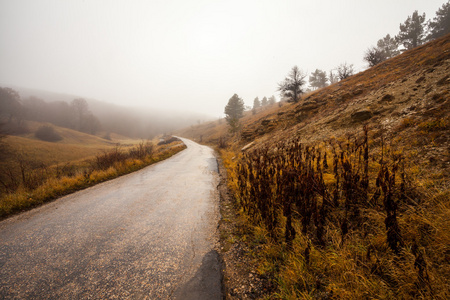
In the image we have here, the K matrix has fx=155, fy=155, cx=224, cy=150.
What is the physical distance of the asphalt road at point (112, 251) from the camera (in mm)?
2197

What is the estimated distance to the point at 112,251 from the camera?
291 centimetres

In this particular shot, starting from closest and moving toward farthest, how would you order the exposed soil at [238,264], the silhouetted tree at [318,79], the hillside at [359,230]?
1. the hillside at [359,230]
2. the exposed soil at [238,264]
3. the silhouetted tree at [318,79]

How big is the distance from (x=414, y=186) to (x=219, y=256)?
358 cm

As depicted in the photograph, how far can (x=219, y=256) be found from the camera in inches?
111

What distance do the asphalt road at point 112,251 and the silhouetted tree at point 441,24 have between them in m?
54.9

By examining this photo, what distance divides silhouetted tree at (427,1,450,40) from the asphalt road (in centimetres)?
5485

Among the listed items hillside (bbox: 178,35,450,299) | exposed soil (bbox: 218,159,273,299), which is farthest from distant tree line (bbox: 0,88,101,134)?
hillside (bbox: 178,35,450,299)

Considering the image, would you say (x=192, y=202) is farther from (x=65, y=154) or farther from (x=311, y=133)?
(x=65, y=154)

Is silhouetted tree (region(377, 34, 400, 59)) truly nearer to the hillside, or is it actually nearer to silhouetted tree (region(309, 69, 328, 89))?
silhouetted tree (region(309, 69, 328, 89))

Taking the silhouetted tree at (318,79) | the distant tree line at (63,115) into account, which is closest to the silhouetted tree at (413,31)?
the silhouetted tree at (318,79)

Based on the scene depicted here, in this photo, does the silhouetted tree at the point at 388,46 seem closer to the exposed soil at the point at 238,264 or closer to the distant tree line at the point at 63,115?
the exposed soil at the point at 238,264

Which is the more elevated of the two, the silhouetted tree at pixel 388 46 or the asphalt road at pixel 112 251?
the silhouetted tree at pixel 388 46

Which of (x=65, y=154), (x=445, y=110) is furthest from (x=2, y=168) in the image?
(x=445, y=110)

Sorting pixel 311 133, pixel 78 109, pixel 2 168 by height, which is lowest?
pixel 2 168
